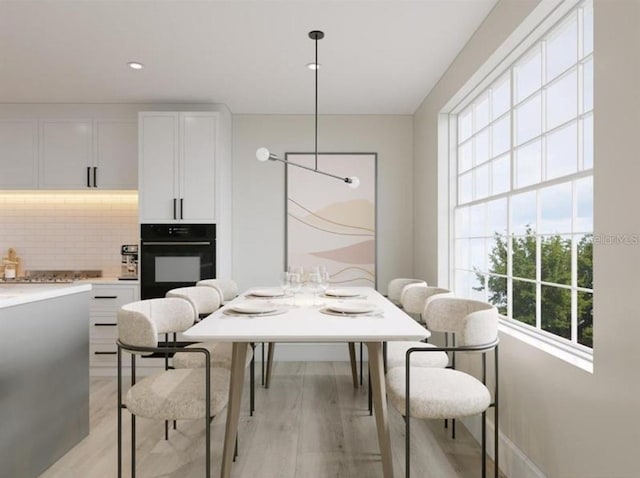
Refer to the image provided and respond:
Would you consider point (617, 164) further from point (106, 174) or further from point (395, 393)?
point (106, 174)

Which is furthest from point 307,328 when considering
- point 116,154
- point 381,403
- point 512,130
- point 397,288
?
point 116,154

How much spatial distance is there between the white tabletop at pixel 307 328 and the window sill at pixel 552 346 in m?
0.59

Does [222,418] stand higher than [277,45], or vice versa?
[277,45]

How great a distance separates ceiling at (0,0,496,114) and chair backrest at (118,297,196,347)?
1682mm

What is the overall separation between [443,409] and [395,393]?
22cm

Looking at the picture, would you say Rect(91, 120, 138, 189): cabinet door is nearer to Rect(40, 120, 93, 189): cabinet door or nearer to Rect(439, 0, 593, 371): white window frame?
Rect(40, 120, 93, 189): cabinet door

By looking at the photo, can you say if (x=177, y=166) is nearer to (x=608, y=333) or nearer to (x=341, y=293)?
(x=341, y=293)

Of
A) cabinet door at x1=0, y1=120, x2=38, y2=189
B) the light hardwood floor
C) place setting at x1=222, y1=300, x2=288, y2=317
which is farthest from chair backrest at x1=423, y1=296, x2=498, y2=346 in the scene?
cabinet door at x1=0, y1=120, x2=38, y2=189

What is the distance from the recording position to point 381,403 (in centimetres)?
202

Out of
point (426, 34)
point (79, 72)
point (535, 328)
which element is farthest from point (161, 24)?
point (535, 328)

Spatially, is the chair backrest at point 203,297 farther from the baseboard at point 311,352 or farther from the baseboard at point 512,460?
the baseboard at point 512,460

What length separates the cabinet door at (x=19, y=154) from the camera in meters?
4.11

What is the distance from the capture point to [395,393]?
1.93m

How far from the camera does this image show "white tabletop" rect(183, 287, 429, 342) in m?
1.71
